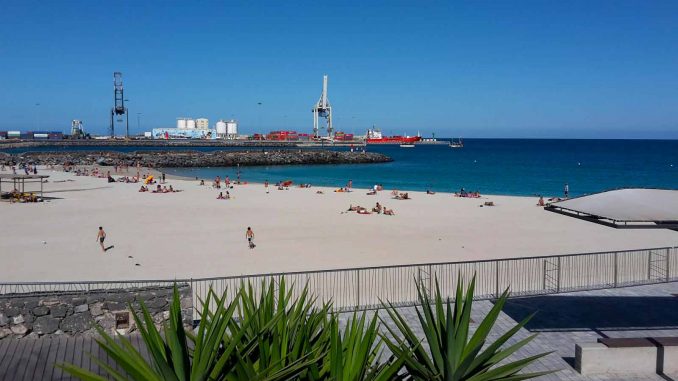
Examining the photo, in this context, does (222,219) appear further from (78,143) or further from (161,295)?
(78,143)

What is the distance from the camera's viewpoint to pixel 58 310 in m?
8.55

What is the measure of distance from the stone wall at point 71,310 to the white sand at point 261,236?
6816mm

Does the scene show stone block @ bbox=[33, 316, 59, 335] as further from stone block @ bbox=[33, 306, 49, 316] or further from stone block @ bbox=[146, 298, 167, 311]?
stone block @ bbox=[146, 298, 167, 311]

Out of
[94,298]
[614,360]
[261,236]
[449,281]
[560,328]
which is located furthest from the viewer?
[261,236]

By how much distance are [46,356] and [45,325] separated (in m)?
0.76

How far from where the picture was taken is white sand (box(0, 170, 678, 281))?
17.4m

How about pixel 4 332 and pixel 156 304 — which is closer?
pixel 4 332

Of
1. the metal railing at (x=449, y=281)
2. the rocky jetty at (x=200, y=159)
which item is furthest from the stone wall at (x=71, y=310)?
the rocky jetty at (x=200, y=159)

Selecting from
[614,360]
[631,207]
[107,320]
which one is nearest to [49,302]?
[107,320]

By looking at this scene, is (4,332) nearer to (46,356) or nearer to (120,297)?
(46,356)

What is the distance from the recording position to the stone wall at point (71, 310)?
27.6 ft

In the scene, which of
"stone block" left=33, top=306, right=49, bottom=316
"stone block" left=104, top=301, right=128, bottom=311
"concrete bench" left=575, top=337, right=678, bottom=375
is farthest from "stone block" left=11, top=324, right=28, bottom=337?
"concrete bench" left=575, top=337, right=678, bottom=375

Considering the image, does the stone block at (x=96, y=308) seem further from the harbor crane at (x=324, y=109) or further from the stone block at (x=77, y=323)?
the harbor crane at (x=324, y=109)

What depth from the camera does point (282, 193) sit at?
40.9m
